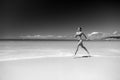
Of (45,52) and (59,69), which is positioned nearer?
(59,69)

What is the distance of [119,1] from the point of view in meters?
8.97

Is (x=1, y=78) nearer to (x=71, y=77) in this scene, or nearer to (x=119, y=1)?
(x=71, y=77)

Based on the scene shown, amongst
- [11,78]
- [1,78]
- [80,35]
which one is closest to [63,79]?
[11,78]

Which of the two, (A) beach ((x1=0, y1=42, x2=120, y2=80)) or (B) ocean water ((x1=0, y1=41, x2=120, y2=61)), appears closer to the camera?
(A) beach ((x1=0, y1=42, x2=120, y2=80))

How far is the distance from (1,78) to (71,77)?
5.61ft

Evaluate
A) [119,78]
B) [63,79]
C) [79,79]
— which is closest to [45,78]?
[63,79]

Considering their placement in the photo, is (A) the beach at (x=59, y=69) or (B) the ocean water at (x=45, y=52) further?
(B) the ocean water at (x=45, y=52)

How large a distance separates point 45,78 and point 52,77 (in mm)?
184

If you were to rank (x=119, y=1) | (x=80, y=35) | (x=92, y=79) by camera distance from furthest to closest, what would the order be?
(x=119, y=1), (x=80, y=35), (x=92, y=79)

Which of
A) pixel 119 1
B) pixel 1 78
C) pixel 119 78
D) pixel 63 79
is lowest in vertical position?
pixel 119 78

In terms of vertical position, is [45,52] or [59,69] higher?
[59,69]

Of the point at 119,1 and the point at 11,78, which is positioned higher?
the point at 119,1

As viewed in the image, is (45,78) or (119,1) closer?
(45,78)

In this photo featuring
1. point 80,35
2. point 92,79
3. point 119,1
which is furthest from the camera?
point 119,1
